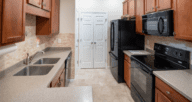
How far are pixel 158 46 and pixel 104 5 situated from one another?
273 cm

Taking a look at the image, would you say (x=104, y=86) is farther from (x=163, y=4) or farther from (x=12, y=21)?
(x=12, y=21)

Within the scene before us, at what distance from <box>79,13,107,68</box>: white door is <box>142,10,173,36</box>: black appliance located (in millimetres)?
2307

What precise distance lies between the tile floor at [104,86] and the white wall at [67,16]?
142cm

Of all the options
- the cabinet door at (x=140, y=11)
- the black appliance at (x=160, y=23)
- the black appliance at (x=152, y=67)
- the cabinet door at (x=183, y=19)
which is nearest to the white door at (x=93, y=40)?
the cabinet door at (x=140, y=11)

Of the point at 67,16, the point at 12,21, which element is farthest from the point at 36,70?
the point at 67,16

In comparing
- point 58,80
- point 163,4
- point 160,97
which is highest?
point 163,4

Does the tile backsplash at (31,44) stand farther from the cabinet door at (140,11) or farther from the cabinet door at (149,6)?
the cabinet door at (149,6)

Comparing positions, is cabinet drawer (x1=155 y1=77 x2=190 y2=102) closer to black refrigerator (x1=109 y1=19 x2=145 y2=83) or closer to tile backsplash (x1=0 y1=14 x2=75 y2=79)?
black refrigerator (x1=109 y1=19 x2=145 y2=83)

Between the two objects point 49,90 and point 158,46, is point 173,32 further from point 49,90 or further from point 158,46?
point 49,90

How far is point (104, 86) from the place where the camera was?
124 inches

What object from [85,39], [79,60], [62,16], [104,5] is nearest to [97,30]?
[85,39]

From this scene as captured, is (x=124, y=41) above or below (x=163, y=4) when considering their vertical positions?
below

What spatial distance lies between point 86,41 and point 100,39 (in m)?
0.53

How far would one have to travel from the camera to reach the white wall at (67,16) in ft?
10.3
